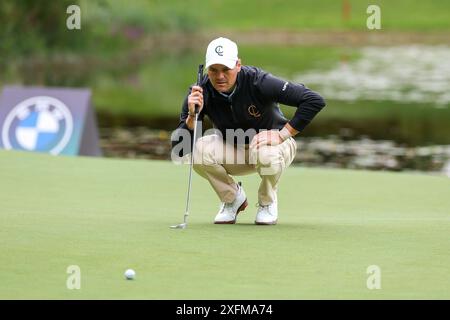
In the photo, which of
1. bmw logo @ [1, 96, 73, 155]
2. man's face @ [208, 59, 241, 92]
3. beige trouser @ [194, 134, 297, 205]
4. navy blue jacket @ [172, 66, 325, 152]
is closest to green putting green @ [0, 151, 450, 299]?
beige trouser @ [194, 134, 297, 205]

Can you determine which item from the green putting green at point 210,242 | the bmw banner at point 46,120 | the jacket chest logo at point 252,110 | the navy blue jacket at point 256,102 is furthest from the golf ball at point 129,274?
the bmw banner at point 46,120

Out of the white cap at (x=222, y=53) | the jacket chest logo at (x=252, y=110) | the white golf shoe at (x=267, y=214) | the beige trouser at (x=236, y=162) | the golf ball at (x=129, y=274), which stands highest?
the white cap at (x=222, y=53)

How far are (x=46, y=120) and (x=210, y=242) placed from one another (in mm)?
8062

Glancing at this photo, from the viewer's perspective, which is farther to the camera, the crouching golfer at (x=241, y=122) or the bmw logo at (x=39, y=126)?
the bmw logo at (x=39, y=126)

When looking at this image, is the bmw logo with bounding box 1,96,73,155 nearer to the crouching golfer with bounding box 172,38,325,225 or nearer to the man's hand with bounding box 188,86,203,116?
the crouching golfer with bounding box 172,38,325,225

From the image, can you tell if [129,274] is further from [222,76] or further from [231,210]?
[231,210]

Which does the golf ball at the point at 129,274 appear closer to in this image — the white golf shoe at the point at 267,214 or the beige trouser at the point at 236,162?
the beige trouser at the point at 236,162

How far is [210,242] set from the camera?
24.8 ft

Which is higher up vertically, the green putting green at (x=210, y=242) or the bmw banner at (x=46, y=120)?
the bmw banner at (x=46, y=120)

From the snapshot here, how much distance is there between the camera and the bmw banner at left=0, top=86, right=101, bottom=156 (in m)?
15.3

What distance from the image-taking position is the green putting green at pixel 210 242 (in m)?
6.26

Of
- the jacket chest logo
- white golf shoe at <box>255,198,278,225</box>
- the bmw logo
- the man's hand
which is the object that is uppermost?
the bmw logo

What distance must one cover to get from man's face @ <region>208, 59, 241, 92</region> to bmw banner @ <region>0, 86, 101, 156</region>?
7.33 metres

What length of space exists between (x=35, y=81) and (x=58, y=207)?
23.4 meters
